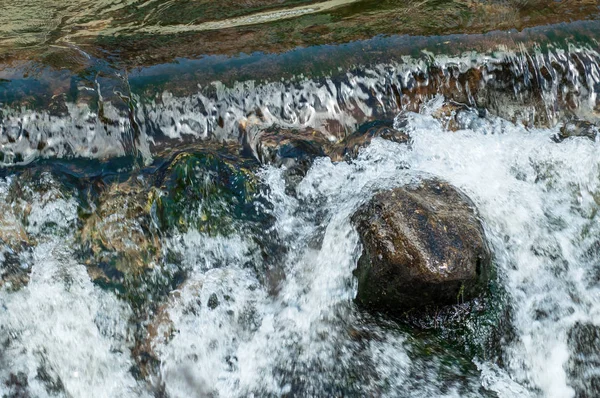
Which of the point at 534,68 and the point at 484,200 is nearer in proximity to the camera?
the point at 484,200

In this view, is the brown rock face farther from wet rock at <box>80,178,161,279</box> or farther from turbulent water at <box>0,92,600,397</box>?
wet rock at <box>80,178,161,279</box>

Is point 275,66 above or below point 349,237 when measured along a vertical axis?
above

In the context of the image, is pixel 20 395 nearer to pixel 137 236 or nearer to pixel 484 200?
pixel 137 236

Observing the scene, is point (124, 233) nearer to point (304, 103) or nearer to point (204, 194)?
point (204, 194)

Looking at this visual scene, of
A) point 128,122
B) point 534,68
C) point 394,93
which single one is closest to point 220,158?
point 128,122

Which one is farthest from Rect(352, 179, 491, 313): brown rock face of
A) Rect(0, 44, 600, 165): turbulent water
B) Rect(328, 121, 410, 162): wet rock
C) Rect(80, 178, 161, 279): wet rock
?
Rect(80, 178, 161, 279): wet rock

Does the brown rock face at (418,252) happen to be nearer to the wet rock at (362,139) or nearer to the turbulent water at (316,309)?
the turbulent water at (316,309)

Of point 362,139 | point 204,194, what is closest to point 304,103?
point 362,139
